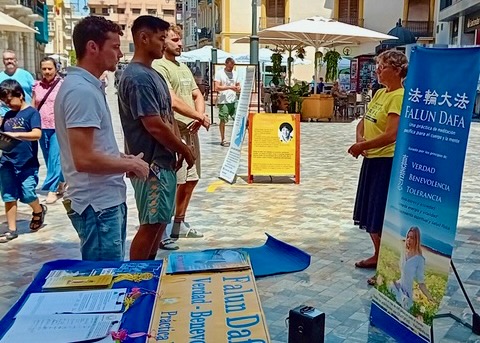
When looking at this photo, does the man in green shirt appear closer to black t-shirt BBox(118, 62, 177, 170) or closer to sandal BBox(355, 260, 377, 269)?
black t-shirt BBox(118, 62, 177, 170)

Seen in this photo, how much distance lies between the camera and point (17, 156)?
208 inches

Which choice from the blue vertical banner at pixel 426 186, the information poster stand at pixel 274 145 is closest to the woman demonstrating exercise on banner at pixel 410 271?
the blue vertical banner at pixel 426 186

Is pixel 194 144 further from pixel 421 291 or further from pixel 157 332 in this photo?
pixel 157 332

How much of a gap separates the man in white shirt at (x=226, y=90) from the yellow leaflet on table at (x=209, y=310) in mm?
9485

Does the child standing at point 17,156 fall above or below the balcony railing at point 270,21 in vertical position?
below

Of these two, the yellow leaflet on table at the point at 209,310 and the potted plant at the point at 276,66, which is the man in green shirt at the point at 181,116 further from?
the potted plant at the point at 276,66

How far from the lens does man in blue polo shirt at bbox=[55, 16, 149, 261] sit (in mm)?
2502

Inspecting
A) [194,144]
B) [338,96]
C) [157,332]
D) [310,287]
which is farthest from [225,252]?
[338,96]

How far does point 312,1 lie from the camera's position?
3603cm

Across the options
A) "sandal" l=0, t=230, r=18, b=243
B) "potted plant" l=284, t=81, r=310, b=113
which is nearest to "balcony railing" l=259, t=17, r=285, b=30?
"potted plant" l=284, t=81, r=310, b=113

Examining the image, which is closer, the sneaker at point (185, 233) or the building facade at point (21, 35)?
the sneaker at point (185, 233)

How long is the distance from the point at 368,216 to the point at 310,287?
684mm

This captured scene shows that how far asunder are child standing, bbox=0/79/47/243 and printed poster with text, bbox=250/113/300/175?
134 inches

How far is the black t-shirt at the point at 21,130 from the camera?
5270 mm
